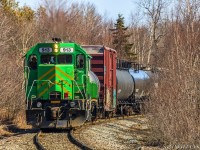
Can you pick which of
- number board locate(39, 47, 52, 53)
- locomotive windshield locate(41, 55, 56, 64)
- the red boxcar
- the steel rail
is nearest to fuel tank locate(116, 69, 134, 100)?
the red boxcar

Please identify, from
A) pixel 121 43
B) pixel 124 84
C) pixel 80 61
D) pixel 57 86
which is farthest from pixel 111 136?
pixel 121 43

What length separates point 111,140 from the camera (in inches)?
624

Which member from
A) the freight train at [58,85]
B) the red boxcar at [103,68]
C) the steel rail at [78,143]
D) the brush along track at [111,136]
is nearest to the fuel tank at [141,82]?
the red boxcar at [103,68]

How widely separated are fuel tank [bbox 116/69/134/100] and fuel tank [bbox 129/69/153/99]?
3.31 ft

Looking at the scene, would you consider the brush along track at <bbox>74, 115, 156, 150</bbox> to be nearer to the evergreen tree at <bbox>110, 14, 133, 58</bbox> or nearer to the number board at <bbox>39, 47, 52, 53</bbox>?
the number board at <bbox>39, 47, 52, 53</bbox>

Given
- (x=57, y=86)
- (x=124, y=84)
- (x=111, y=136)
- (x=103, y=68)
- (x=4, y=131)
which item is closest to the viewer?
(x=111, y=136)

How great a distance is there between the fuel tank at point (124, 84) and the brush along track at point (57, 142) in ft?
32.1

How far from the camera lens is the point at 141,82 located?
32094 millimetres

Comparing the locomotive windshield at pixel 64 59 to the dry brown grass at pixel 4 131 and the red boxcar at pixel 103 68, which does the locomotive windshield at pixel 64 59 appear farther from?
the red boxcar at pixel 103 68

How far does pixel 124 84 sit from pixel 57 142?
12.9 m

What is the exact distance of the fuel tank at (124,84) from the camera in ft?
87.4

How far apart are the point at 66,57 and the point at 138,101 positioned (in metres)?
13.6

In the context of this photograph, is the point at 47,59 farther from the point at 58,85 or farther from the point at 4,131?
the point at 4,131

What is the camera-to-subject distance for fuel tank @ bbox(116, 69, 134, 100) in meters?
26.6
